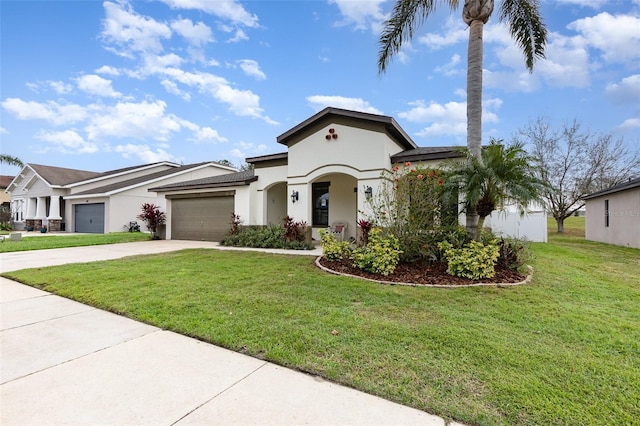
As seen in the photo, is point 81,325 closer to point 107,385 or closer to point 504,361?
point 107,385

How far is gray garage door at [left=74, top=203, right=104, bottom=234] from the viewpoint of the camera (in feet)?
75.1

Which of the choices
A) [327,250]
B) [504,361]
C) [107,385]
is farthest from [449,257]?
[107,385]

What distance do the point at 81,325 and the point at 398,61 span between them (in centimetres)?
1078

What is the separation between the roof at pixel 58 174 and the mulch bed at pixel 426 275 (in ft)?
98.3

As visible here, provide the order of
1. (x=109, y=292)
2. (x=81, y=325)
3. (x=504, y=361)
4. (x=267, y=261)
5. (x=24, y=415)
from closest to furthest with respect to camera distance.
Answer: (x=24, y=415) → (x=504, y=361) → (x=81, y=325) → (x=109, y=292) → (x=267, y=261)

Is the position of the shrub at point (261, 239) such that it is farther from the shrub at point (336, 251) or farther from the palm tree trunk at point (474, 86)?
the palm tree trunk at point (474, 86)

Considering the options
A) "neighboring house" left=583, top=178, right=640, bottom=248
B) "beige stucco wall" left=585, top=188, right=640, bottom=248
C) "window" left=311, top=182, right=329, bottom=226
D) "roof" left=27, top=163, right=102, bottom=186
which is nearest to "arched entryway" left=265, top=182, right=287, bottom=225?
"window" left=311, top=182, right=329, bottom=226

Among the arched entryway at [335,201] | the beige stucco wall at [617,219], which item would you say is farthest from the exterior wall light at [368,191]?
the beige stucco wall at [617,219]

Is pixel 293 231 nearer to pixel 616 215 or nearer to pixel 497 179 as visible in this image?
pixel 497 179

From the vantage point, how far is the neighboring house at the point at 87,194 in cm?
2264

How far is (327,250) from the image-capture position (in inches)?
325

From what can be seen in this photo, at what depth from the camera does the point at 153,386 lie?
2732 mm

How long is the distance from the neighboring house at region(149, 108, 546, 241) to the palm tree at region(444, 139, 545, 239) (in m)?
3.19

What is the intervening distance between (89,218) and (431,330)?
1111 inches
